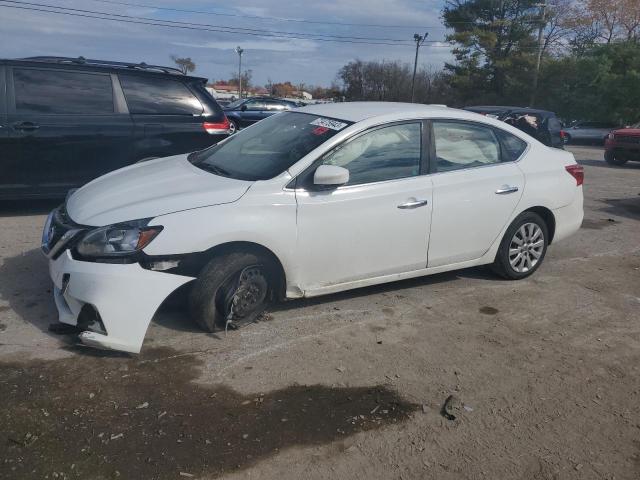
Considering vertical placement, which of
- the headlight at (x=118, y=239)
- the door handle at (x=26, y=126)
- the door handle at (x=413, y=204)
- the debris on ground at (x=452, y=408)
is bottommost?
the debris on ground at (x=452, y=408)

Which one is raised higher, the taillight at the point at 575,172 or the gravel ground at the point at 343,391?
the taillight at the point at 575,172

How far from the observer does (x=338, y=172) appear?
13.7 feet

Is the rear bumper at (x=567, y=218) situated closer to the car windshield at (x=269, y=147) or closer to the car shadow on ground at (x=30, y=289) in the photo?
the car windshield at (x=269, y=147)

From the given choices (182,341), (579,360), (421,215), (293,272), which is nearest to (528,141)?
(421,215)

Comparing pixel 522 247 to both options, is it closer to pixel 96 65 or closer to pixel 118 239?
pixel 118 239

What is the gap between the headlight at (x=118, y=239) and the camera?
3721 mm

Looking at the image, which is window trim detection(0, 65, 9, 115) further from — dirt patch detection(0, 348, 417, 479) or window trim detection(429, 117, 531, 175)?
window trim detection(429, 117, 531, 175)

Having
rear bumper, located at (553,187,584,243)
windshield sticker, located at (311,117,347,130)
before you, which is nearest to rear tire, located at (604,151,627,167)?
rear bumper, located at (553,187,584,243)

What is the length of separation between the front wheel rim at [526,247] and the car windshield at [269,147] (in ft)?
6.71

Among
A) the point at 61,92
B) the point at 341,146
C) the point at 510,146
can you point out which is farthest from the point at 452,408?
the point at 61,92

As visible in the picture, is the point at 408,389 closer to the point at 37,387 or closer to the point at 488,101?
the point at 37,387

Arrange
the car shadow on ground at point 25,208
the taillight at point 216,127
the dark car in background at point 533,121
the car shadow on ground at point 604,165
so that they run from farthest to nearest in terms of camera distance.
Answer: the car shadow on ground at point 604,165 < the dark car in background at point 533,121 < the taillight at point 216,127 < the car shadow on ground at point 25,208

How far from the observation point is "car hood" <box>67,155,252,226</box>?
12.7 feet

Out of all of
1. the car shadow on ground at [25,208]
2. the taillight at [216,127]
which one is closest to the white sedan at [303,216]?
the taillight at [216,127]
